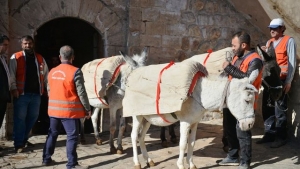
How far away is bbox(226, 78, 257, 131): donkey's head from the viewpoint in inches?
164

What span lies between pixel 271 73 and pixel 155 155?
2.23 m

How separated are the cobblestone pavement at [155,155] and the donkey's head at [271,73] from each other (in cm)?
97

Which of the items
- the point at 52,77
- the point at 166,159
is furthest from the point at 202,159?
the point at 52,77

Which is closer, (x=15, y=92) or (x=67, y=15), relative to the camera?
(x=15, y=92)

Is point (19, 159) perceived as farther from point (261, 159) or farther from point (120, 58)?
point (261, 159)

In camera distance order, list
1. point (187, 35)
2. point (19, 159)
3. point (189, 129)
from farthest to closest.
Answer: point (187, 35) < point (19, 159) < point (189, 129)

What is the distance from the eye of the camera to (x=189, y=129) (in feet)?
15.2

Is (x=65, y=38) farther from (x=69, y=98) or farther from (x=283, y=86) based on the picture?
(x=283, y=86)

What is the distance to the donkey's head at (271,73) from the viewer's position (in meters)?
5.54

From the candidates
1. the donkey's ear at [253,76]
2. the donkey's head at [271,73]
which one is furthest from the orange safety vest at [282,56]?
the donkey's ear at [253,76]

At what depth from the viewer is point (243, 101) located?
13.7ft

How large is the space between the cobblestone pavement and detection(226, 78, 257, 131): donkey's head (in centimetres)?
115

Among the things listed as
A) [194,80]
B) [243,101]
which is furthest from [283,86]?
[194,80]

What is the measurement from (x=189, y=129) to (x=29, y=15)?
13.6 ft
